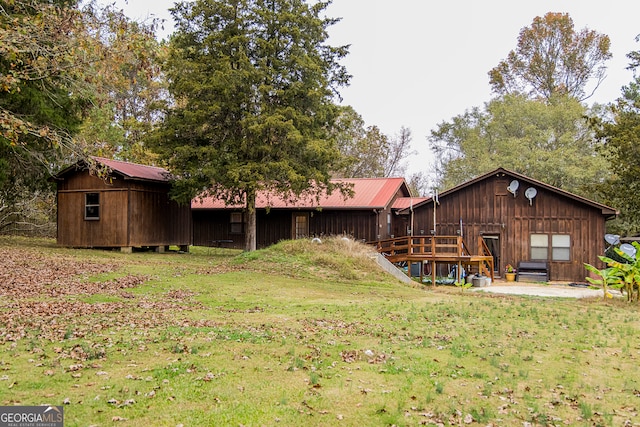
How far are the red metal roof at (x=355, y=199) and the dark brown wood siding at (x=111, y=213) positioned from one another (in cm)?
318

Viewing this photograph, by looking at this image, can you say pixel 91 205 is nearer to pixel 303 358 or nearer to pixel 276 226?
pixel 276 226

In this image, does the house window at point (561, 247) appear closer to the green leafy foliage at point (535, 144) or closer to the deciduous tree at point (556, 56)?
the green leafy foliage at point (535, 144)

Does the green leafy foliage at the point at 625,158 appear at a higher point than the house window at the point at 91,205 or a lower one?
higher

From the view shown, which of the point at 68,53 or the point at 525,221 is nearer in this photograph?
the point at 68,53

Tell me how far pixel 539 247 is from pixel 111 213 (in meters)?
18.7

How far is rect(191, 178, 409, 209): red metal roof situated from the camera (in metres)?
27.2

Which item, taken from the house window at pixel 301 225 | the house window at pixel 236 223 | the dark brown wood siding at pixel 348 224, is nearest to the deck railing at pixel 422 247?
the dark brown wood siding at pixel 348 224

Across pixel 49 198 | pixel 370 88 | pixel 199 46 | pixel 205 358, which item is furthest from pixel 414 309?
pixel 370 88

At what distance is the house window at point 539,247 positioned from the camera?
80.1 feet

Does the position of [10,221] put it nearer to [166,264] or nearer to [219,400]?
[166,264]

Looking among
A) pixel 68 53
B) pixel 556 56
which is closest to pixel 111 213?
pixel 68 53

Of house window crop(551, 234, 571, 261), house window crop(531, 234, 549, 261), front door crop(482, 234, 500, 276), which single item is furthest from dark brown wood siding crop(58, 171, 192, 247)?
house window crop(551, 234, 571, 261)

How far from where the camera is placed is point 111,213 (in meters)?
22.4

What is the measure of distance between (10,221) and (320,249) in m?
17.9
